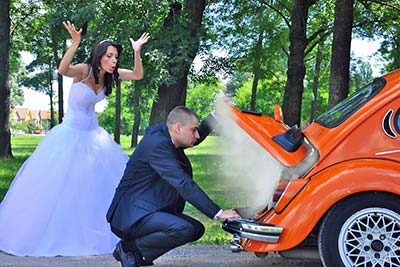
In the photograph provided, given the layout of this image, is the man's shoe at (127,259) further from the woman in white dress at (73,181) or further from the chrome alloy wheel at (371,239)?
the chrome alloy wheel at (371,239)

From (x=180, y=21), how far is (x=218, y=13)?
829 centimetres

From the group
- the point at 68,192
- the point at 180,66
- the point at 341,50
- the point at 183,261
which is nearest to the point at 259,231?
the point at 183,261

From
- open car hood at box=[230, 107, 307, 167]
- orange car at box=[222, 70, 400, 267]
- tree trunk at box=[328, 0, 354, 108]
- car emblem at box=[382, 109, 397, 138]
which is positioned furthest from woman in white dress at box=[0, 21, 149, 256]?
tree trunk at box=[328, 0, 354, 108]

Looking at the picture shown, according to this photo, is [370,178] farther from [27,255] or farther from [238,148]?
[27,255]

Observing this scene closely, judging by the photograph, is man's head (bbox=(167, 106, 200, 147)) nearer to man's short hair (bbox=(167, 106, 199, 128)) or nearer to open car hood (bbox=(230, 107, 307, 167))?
man's short hair (bbox=(167, 106, 199, 128))

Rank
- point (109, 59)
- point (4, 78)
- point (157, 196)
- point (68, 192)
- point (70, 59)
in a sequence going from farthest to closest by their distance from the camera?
point (4, 78) → point (68, 192) → point (109, 59) → point (70, 59) → point (157, 196)

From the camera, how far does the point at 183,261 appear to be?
5.49 meters

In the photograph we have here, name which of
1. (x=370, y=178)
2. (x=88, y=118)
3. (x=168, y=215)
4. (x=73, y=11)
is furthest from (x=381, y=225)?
(x=73, y=11)

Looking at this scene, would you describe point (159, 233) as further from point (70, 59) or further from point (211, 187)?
point (211, 187)

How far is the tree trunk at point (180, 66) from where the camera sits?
11494 millimetres

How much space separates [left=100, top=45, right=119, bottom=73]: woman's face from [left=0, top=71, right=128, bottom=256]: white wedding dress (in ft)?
1.03

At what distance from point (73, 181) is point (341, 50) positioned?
224 inches

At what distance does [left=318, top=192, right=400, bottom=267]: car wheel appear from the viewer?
4.11m

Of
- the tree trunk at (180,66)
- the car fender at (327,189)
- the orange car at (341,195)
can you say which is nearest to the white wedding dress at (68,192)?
the orange car at (341,195)
